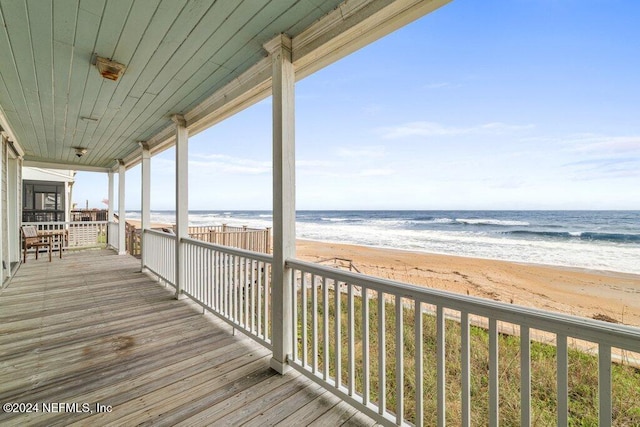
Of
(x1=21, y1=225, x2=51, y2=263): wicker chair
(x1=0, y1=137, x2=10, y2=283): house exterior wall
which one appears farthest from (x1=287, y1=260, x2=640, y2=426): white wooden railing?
(x1=21, y1=225, x2=51, y2=263): wicker chair

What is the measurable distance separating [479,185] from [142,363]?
903 inches

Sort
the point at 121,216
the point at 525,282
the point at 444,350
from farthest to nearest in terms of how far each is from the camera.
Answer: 1. the point at 525,282
2. the point at 121,216
3. the point at 444,350

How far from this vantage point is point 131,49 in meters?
2.02

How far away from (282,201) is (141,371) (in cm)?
162

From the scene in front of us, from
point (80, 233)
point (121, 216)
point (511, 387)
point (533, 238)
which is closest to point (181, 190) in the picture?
point (511, 387)

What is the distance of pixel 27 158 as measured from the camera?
21.3 ft


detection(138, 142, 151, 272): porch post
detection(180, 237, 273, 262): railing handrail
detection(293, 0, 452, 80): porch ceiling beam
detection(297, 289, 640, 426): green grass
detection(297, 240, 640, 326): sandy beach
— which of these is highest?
detection(293, 0, 452, 80): porch ceiling beam

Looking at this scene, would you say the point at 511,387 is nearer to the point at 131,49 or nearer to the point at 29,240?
the point at 131,49

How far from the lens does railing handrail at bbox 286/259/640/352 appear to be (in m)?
0.86

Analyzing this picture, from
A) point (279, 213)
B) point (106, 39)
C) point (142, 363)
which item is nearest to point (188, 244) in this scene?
point (142, 363)

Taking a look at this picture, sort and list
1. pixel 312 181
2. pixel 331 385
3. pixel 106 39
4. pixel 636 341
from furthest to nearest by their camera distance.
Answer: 1. pixel 312 181
2. pixel 106 39
3. pixel 331 385
4. pixel 636 341

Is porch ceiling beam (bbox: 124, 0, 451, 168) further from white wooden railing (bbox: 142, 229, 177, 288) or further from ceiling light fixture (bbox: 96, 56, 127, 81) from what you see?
white wooden railing (bbox: 142, 229, 177, 288)

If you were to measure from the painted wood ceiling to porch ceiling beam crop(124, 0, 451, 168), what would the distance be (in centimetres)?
7

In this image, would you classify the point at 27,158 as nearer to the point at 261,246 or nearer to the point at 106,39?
the point at 261,246
